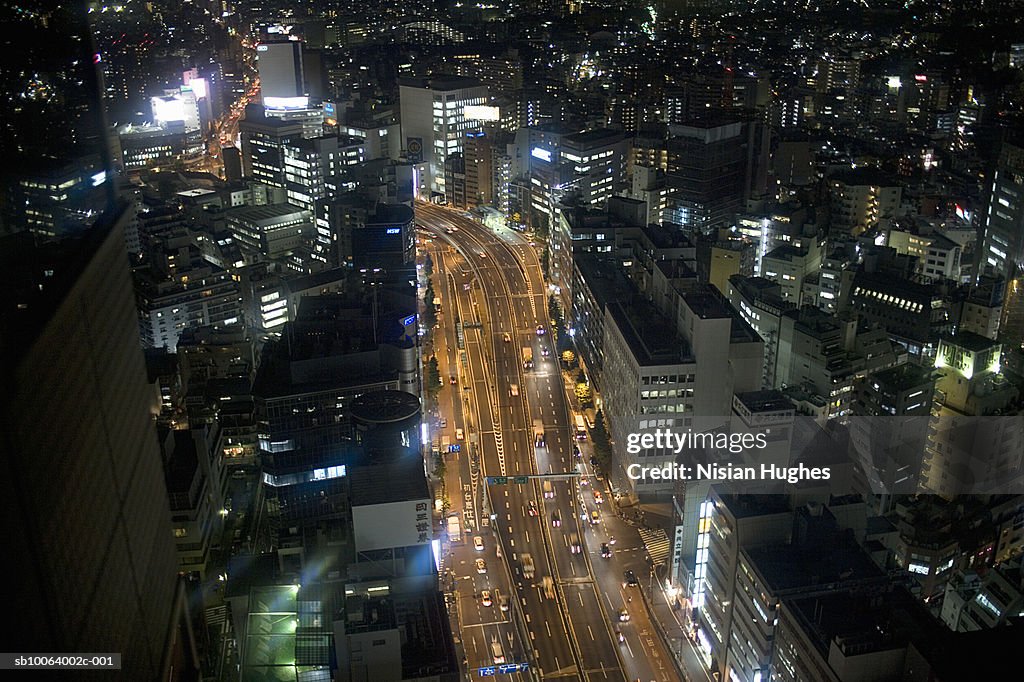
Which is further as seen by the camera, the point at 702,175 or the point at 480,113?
the point at 480,113

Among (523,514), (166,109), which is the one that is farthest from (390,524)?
(166,109)

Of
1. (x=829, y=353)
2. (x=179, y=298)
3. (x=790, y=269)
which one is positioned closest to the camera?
(x=829, y=353)

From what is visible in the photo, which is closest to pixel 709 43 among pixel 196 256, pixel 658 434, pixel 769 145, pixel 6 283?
pixel 769 145

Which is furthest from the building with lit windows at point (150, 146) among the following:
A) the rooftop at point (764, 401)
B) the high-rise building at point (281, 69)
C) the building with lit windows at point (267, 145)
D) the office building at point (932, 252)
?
the rooftop at point (764, 401)

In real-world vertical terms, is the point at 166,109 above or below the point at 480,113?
above

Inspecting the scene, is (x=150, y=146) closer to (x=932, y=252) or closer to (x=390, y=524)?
(x=932, y=252)

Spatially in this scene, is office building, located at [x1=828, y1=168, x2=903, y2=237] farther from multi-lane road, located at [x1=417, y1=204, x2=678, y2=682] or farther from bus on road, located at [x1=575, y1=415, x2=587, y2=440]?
bus on road, located at [x1=575, y1=415, x2=587, y2=440]

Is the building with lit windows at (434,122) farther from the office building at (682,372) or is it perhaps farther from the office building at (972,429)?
the office building at (972,429)
